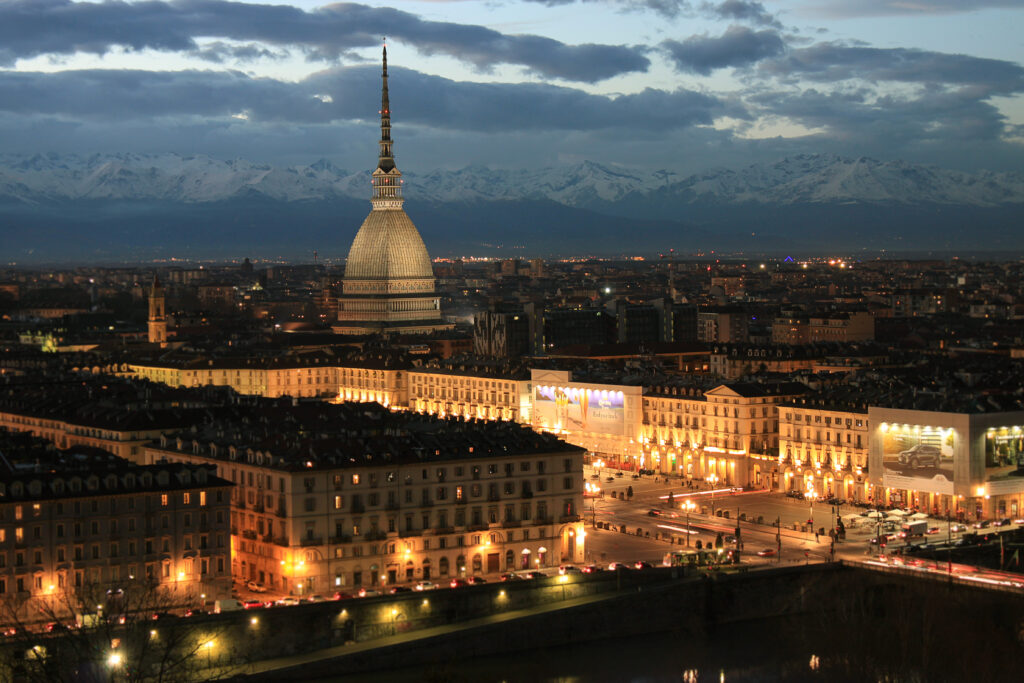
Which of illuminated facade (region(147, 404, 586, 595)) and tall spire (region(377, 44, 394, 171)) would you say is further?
tall spire (region(377, 44, 394, 171))

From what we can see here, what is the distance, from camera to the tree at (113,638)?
130 ft

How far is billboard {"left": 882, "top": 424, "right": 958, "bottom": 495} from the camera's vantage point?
2323 inches

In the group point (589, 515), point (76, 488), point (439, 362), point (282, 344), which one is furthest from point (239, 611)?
point (282, 344)

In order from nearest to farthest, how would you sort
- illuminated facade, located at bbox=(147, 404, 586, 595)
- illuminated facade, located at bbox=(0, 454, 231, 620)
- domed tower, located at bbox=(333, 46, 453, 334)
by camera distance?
illuminated facade, located at bbox=(0, 454, 231, 620) → illuminated facade, located at bbox=(147, 404, 586, 595) → domed tower, located at bbox=(333, 46, 453, 334)

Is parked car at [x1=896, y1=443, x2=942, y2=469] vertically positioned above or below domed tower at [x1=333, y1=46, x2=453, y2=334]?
below

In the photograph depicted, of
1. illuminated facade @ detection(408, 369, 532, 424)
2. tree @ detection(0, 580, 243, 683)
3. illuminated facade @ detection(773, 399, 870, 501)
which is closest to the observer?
tree @ detection(0, 580, 243, 683)

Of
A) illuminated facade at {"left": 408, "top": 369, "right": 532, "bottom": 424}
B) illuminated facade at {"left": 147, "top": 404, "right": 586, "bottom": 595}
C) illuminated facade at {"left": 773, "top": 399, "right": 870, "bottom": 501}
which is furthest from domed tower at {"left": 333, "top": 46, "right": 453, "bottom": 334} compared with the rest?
illuminated facade at {"left": 147, "top": 404, "right": 586, "bottom": 595}

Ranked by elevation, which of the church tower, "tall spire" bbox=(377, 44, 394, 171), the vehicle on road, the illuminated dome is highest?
"tall spire" bbox=(377, 44, 394, 171)

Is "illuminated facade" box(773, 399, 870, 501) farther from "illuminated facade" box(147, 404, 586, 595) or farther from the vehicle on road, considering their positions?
the vehicle on road

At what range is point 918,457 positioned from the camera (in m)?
59.9

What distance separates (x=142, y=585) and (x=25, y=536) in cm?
285

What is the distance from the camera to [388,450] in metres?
51.0

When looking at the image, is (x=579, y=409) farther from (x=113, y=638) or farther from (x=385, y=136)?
(x=385, y=136)

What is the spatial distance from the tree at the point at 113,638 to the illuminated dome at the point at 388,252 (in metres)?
84.0
